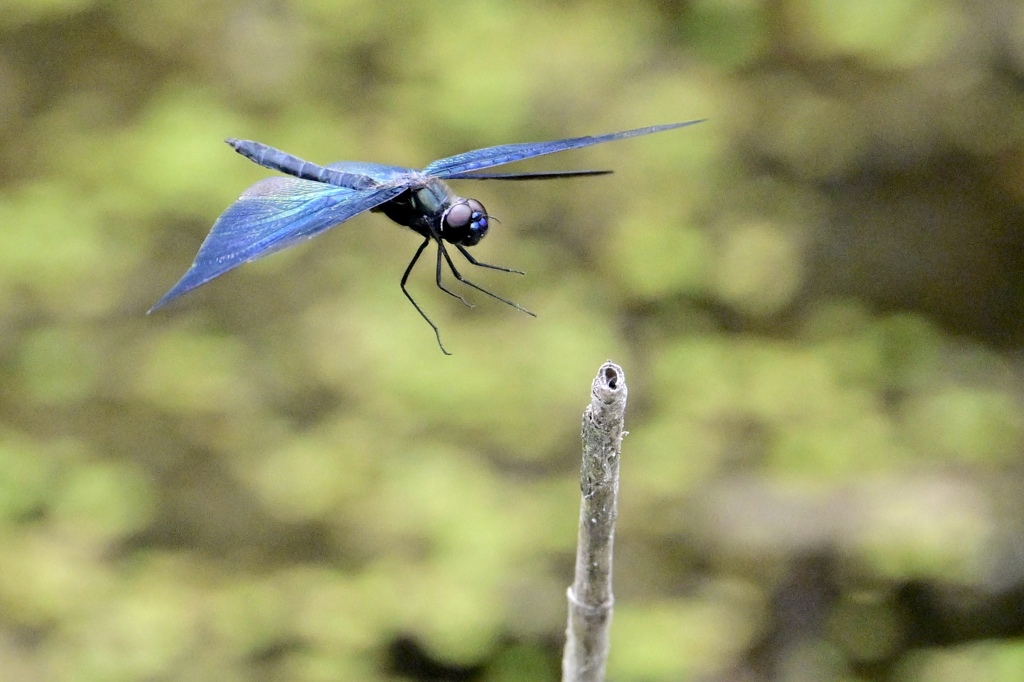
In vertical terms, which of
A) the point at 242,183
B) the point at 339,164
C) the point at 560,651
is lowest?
the point at 560,651

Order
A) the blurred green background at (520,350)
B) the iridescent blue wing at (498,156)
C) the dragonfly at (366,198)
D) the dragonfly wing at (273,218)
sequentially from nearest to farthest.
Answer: the dragonfly wing at (273,218)
the dragonfly at (366,198)
the iridescent blue wing at (498,156)
the blurred green background at (520,350)

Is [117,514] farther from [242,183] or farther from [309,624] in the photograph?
[242,183]

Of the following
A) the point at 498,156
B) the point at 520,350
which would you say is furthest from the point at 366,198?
the point at 520,350

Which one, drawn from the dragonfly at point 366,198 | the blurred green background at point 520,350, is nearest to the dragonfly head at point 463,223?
the dragonfly at point 366,198

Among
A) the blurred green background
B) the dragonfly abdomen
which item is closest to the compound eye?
the dragonfly abdomen

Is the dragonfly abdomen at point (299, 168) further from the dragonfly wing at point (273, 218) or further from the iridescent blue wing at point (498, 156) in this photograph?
the iridescent blue wing at point (498, 156)

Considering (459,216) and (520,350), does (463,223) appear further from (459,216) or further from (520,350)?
(520,350)

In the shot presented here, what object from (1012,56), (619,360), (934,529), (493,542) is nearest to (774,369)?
(619,360)

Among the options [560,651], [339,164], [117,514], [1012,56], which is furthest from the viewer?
[1012,56]
